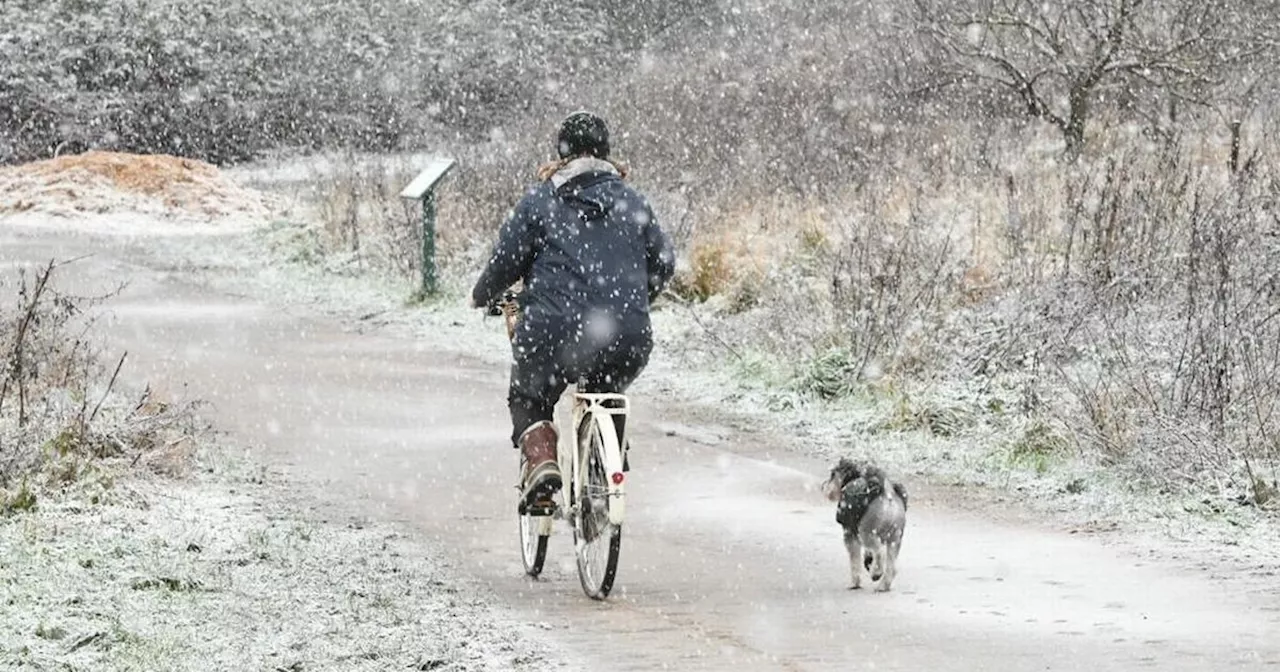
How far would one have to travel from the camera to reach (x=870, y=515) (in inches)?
281

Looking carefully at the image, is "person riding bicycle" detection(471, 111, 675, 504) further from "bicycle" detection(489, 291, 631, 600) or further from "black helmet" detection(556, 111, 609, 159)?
"bicycle" detection(489, 291, 631, 600)

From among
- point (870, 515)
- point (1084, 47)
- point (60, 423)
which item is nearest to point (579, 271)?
point (870, 515)

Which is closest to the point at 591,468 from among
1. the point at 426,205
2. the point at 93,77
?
the point at 426,205

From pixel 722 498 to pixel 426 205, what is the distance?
973cm

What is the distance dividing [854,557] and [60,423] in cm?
448

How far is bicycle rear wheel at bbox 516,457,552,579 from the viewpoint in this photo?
7450 millimetres

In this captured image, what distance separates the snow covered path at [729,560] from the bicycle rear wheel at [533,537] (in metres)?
0.10

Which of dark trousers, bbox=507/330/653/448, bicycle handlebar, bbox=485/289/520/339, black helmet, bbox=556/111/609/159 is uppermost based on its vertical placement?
black helmet, bbox=556/111/609/159

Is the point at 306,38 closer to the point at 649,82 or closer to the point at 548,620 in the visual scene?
the point at 649,82

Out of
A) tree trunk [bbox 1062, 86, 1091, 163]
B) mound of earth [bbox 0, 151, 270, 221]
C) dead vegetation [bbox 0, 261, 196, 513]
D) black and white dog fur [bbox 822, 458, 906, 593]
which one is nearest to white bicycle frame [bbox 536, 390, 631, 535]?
black and white dog fur [bbox 822, 458, 906, 593]

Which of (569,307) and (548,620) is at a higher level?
(569,307)

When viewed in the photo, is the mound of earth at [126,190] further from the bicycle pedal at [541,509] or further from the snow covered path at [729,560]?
the bicycle pedal at [541,509]

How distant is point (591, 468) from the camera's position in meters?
7.18

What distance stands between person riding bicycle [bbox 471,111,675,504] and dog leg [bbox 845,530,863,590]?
3.65 ft
